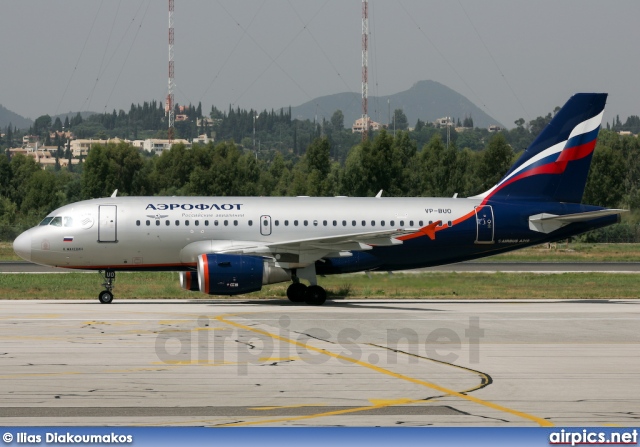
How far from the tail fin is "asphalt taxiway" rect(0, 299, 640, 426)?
764 centimetres

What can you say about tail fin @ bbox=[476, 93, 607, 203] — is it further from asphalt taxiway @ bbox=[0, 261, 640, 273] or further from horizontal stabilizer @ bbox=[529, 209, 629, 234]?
asphalt taxiway @ bbox=[0, 261, 640, 273]

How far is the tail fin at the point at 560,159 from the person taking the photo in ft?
124

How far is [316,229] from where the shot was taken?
35.9 m

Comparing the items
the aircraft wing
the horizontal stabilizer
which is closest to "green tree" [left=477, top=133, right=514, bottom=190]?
the horizontal stabilizer

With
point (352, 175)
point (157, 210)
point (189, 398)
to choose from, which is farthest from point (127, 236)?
point (352, 175)

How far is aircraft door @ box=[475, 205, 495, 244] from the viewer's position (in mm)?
36656

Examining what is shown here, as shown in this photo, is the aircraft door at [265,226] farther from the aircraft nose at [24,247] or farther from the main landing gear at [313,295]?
the aircraft nose at [24,247]

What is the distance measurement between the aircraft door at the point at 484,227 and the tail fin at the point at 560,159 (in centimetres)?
112

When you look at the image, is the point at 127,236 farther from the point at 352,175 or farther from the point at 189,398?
the point at 352,175

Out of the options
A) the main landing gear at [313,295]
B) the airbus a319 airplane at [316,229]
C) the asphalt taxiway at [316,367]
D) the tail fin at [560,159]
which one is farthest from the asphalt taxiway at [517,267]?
the asphalt taxiway at [316,367]

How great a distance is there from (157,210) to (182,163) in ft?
264

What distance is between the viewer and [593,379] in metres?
17.7

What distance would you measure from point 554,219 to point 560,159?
99.0 inches

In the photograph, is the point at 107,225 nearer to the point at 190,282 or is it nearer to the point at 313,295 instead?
the point at 190,282
